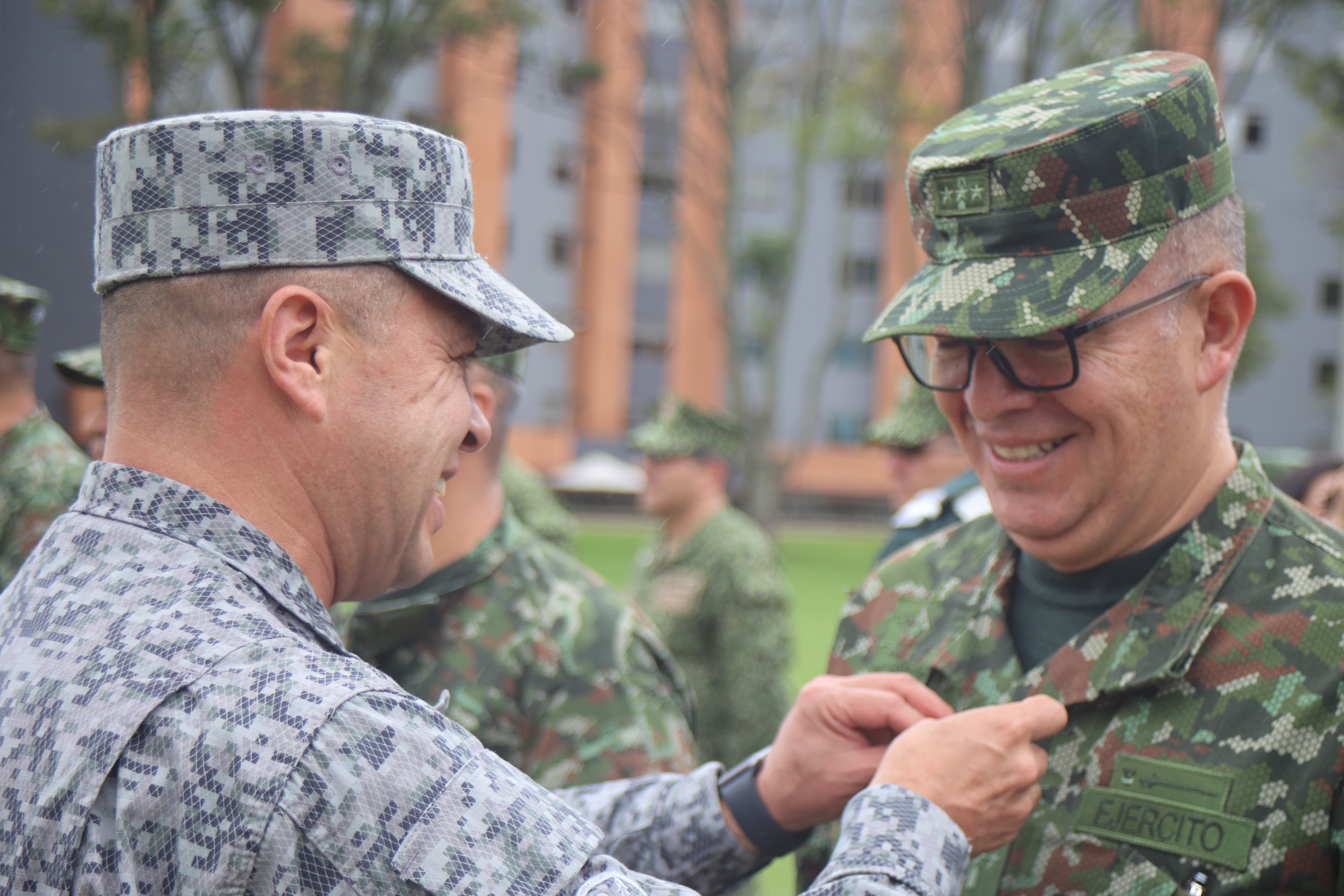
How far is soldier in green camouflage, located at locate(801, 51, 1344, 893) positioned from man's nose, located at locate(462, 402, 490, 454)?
28.8 inches

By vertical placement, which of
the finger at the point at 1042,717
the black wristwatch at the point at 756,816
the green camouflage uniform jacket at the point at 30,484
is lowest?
the green camouflage uniform jacket at the point at 30,484

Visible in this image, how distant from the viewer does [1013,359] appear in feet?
6.71

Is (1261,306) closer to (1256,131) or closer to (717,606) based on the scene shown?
(1256,131)

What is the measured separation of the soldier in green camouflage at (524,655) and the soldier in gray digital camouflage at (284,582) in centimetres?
112

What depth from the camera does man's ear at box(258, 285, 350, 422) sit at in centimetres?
153

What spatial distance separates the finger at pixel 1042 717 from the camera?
1.79m

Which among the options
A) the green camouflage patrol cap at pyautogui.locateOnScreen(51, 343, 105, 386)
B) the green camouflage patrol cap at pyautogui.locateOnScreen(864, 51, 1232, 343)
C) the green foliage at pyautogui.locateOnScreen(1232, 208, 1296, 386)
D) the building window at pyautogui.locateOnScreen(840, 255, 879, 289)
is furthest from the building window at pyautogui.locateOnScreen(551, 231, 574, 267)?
the green camouflage patrol cap at pyautogui.locateOnScreen(864, 51, 1232, 343)

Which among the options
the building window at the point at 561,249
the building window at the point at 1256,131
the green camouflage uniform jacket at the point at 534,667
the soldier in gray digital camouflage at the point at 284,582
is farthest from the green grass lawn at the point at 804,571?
the building window at the point at 1256,131

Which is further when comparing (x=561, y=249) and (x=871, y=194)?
(x=561, y=249)

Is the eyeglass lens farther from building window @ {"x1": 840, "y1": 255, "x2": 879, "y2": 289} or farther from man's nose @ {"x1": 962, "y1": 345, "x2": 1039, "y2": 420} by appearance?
building window @ {"x1": 840, "y1": 255, "x2": 879, "y2": 289}

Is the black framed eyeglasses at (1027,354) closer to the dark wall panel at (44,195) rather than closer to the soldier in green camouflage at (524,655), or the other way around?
the soldier in green camouflage at (524,655)

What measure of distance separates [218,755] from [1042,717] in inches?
45.4

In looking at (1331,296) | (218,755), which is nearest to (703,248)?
(1331,296)

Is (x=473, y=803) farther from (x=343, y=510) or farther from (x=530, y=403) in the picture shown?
(x=530, y=403)
